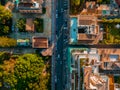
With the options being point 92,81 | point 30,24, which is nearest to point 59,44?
point 30,24

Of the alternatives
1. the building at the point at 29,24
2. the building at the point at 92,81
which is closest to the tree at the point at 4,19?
the building at the point at 29,24

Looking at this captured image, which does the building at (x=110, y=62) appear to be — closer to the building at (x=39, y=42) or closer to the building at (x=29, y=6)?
the building at (x=39, y=42)

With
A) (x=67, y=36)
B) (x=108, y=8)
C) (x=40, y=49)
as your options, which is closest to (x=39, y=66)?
(x=40, y=49)

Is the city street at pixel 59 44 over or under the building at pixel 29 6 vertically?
under

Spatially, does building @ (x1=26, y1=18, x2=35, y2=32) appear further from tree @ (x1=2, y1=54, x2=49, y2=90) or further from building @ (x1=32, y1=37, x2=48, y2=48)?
tree @ (x1=2, y1=54, x2=49, y2=90)

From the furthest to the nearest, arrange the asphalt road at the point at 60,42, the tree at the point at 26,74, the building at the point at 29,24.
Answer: the asphalt road at the point at 60,42
the building at the point at 29,24
the tree at the point at 26,74

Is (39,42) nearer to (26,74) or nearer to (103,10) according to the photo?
(26,74)
